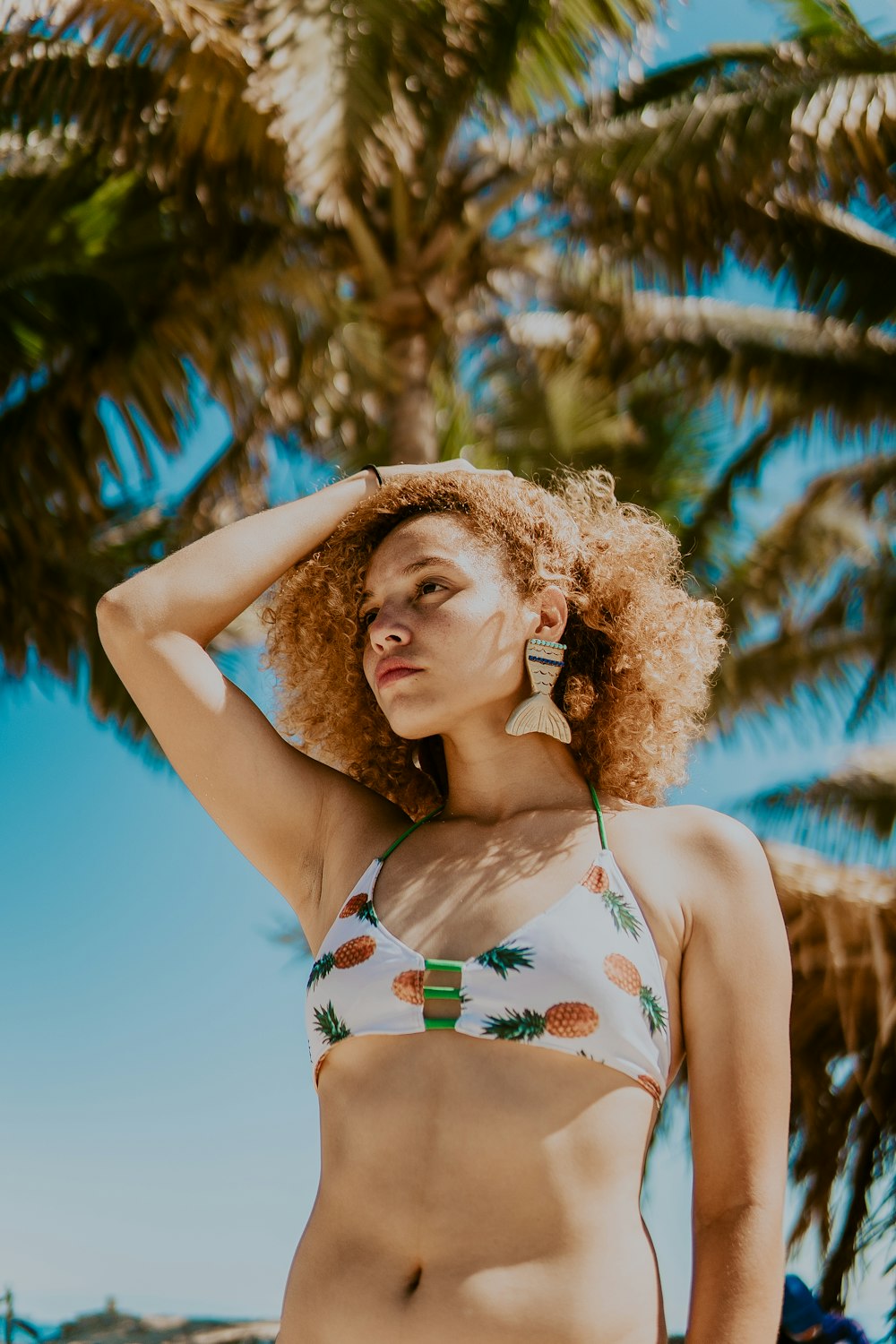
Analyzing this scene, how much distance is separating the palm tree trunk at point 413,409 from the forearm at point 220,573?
4007 millimetres

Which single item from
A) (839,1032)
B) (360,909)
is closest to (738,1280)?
(360,909)

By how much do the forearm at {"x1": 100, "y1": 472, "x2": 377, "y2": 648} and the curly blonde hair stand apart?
12cm

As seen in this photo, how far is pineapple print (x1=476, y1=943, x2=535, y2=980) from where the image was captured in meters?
1.97

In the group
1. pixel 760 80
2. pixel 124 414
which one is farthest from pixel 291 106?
pixel 760 80

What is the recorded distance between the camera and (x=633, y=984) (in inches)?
77.9

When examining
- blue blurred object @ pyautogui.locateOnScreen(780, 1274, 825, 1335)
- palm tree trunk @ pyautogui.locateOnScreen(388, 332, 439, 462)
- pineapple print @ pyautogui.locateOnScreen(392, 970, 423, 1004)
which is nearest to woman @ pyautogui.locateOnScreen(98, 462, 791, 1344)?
pineapple print @ pyautogui.locateOnScreen(392, 970, 423, 1004)

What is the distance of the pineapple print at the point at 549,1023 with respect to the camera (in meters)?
1.93

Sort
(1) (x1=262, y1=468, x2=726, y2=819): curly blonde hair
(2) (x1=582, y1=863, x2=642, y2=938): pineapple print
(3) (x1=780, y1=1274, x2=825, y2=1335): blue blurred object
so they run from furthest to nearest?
1. (3) (x1=780, y1=1274, x2=825, y2=1335): blue blurred object
2. (1) (x1=262, y1=468, x2=726, y2=819): curly blonde hair
3. (2) (x1=582, y1=863, x2=642, y2=938): pineapple print

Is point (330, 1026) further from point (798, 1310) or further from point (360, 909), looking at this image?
point (798, 1310)

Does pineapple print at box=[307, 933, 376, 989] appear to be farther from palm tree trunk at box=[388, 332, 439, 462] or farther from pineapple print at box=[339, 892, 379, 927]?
palm tree trunk at box=[388, 332, 439, 462]

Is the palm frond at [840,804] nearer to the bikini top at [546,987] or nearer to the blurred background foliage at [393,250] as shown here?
the blurred background foliage at [393,250]

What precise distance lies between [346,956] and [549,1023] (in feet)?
1.11

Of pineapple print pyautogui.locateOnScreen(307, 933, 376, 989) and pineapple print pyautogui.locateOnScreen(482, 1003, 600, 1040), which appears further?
pineapple print pyautogui.locateOnScreen(307, 933, 376, 989)

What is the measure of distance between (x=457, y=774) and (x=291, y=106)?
16.6ft
